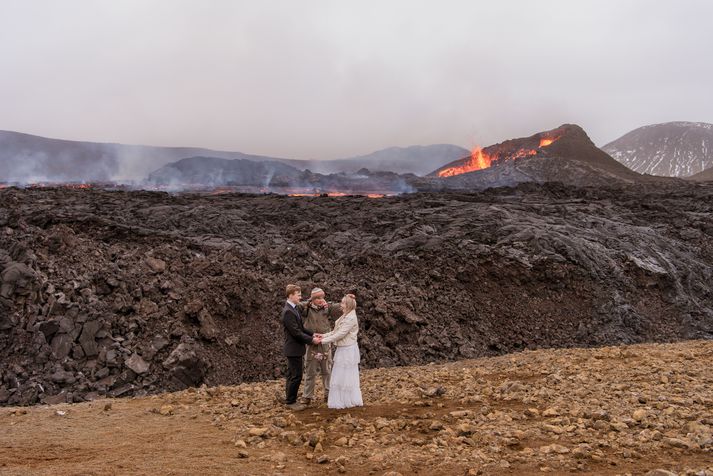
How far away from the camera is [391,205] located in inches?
1029

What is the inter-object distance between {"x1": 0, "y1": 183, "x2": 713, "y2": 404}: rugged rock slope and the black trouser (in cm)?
467

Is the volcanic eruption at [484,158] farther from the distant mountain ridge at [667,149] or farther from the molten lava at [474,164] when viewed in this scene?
the distant mountain ridge at [667,149]

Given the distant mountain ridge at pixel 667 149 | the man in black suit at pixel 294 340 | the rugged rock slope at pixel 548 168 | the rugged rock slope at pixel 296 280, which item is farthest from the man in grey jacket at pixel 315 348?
the distant mountain ridge at pixel 667 149

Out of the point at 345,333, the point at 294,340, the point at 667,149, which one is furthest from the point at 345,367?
the point at 667,149

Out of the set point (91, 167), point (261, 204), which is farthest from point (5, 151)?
point (261, 204)

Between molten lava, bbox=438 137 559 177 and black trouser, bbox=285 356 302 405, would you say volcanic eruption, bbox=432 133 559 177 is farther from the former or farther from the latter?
black trouser, bbox=285 356 302 405

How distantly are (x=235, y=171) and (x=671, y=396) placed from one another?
51.8 m

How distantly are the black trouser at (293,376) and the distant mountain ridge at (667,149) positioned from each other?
14141 cm

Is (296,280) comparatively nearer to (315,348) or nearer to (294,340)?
(315,348)

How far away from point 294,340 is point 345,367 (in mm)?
830

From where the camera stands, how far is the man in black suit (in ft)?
24.8

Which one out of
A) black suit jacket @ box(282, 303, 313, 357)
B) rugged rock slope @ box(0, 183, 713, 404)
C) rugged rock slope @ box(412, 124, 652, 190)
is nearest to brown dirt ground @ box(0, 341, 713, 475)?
black suit jacket @ box(282, 303, 313, 357)

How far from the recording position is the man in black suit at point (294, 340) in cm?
756

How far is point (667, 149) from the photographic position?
145875 mm
